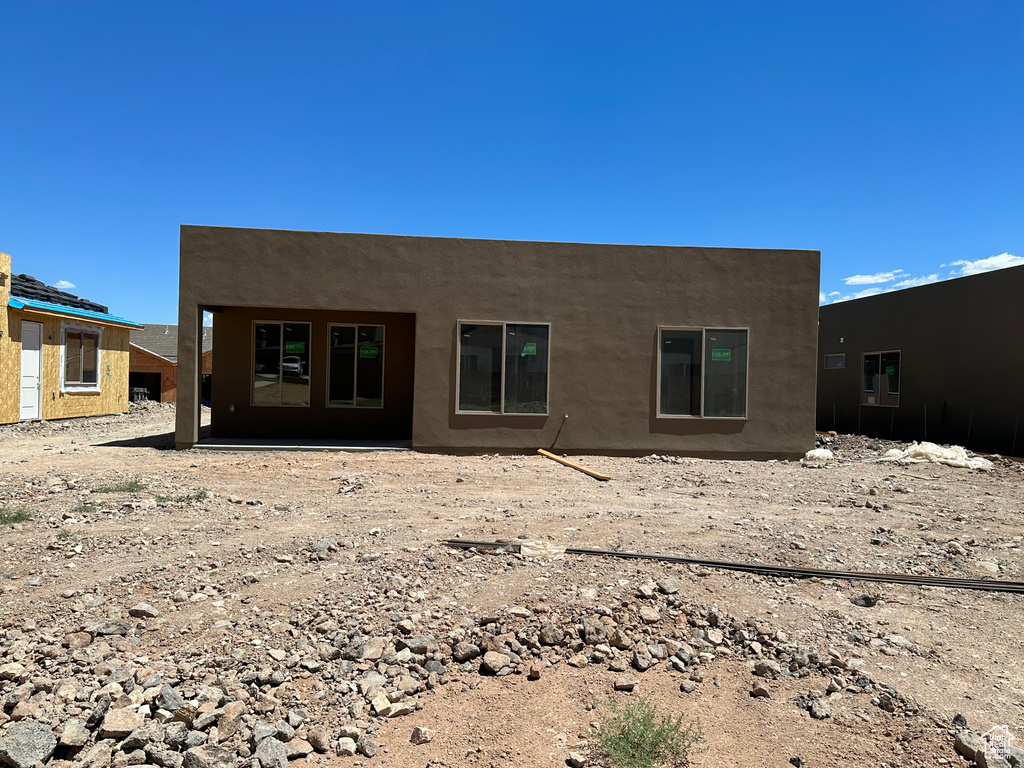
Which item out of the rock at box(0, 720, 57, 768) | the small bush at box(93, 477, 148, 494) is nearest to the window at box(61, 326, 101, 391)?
the small bush at box(93, 477, 148, 494)

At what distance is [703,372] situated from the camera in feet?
38.9

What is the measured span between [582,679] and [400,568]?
1761 mm

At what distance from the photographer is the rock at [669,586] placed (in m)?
4.37

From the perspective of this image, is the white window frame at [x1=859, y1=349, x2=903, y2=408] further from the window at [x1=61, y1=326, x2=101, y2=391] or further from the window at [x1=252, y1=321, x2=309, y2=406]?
the window at [x1=61, y1=326, x2=101, y2=391]

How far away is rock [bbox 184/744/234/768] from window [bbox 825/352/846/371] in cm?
1988

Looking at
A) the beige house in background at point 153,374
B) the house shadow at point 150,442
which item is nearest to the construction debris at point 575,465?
the house shadow at point 150,442

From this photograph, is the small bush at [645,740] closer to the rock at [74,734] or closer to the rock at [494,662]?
the rock at [494,662]

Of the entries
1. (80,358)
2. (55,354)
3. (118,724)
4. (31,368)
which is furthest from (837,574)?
(80,358)

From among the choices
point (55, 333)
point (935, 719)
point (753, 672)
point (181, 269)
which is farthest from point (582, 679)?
point (55, 333)

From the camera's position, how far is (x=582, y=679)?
3.44m

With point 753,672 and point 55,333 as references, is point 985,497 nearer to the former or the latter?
point 753,672

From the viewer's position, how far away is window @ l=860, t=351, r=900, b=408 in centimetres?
1705

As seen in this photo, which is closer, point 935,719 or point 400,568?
point 935,719

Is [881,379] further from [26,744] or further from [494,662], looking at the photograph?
[26,744]
